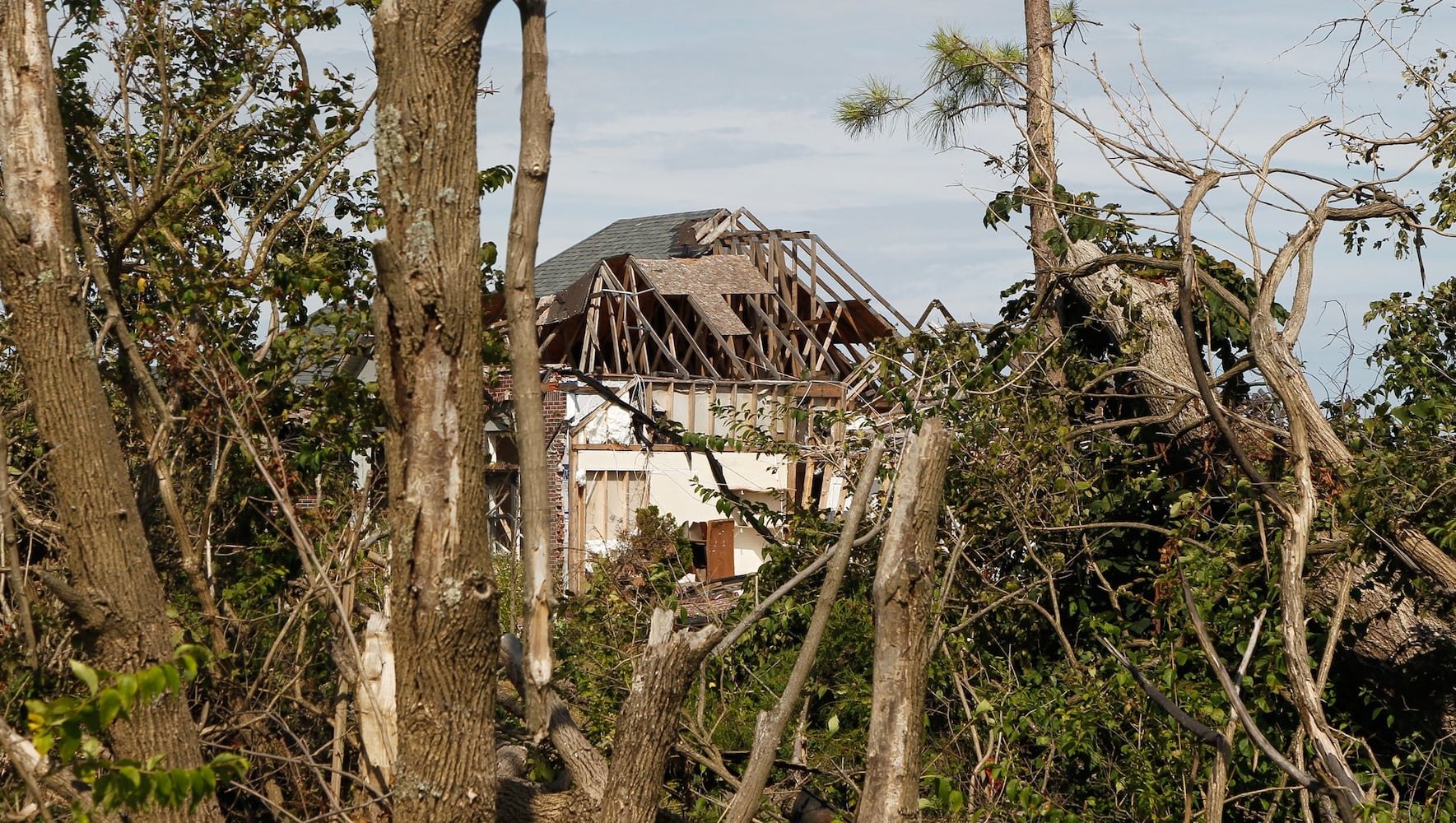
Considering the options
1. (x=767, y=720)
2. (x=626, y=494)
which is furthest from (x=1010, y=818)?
(x=626, y=494)

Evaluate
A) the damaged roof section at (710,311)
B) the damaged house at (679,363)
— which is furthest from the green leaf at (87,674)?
the damaged roof section at (710,311)

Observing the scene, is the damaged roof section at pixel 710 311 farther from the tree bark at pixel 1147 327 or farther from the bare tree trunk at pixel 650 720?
the bare tree trunk at pixel 650 720

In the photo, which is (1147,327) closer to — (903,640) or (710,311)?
(903,640)

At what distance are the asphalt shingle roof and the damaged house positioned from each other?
63mm

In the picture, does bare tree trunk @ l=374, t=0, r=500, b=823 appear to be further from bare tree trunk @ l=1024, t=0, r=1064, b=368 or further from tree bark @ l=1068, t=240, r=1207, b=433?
tree bark @ l=1068, t=240, r=1207, b=433

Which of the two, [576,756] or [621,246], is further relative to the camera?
[621,246]

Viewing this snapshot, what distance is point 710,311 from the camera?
2322 centimetres

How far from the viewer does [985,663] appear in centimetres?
739

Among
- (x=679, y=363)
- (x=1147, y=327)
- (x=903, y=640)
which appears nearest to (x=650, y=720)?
(x=903, y=640)

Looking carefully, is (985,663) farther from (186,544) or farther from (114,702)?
(114,702)

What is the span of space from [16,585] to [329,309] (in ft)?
8.12

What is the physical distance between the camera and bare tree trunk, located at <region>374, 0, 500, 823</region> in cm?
299

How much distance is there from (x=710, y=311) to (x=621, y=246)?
680 cm

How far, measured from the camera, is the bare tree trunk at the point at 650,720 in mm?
Result: 3959
